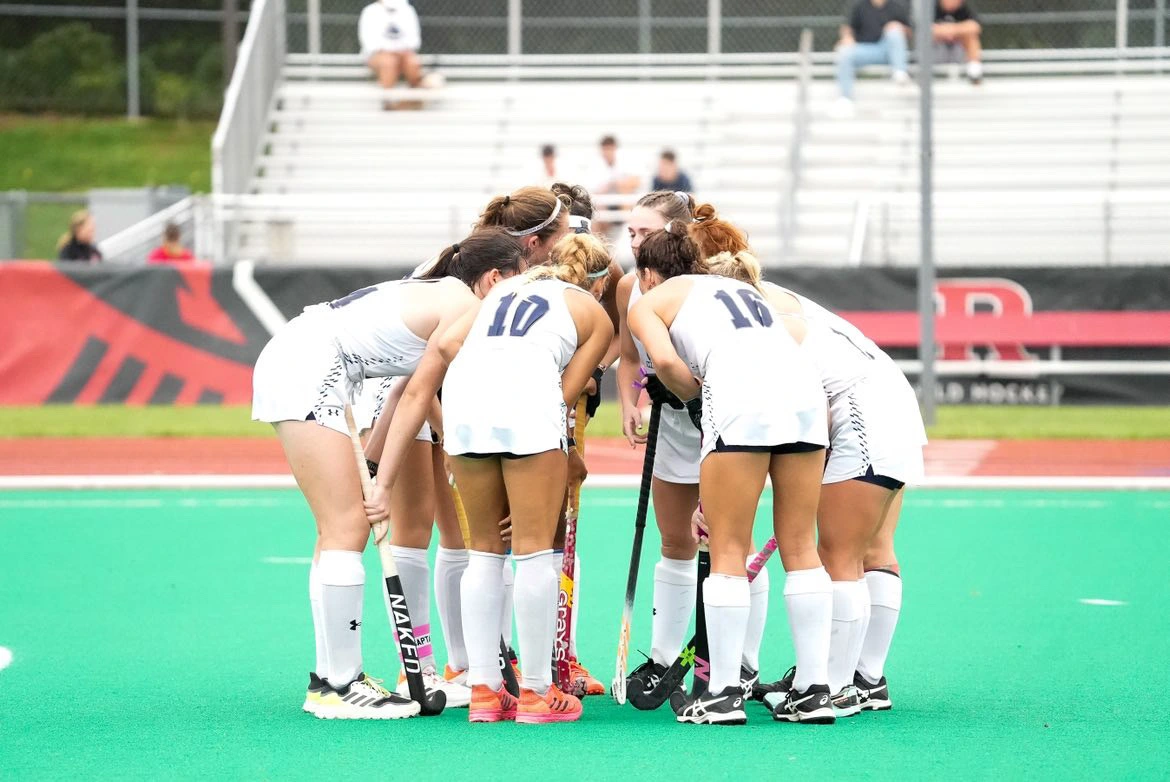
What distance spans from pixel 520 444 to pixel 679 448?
944 millimetres

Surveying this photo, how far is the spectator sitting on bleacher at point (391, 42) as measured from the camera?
77.5 ft

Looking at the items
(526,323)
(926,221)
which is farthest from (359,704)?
(926,221)

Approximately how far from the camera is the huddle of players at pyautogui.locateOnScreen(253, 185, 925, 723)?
594cm

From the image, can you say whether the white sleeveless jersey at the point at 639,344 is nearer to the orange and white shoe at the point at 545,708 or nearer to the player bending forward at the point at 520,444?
the player bending forward at the point at 520,444

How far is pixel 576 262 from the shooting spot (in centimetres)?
623

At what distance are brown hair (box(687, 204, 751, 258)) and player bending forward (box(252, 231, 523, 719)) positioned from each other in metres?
0.81

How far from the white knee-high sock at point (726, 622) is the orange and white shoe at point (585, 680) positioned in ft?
2.81

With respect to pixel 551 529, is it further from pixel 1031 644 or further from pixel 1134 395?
pixel 1134 395

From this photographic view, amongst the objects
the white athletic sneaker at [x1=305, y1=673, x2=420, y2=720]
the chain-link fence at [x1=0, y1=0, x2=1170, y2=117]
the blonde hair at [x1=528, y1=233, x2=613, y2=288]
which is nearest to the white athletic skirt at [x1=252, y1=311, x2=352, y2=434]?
the blonde hair at [x1=528, y1=233, x2=613, y2=288]

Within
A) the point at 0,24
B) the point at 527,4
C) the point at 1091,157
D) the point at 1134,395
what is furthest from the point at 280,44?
the point at 1134,395

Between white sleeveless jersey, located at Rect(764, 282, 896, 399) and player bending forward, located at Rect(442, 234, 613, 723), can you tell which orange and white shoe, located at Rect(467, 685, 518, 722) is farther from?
white sleeveless jersey, located at Rect(764, 282, 896, 399)

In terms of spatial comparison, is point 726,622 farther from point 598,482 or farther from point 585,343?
point 598,482

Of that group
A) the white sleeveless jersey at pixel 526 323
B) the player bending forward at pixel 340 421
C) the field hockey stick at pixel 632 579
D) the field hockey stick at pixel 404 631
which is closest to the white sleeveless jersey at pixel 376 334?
the player bending forward at pixel 340 421

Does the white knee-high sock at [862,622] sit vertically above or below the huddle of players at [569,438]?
below
